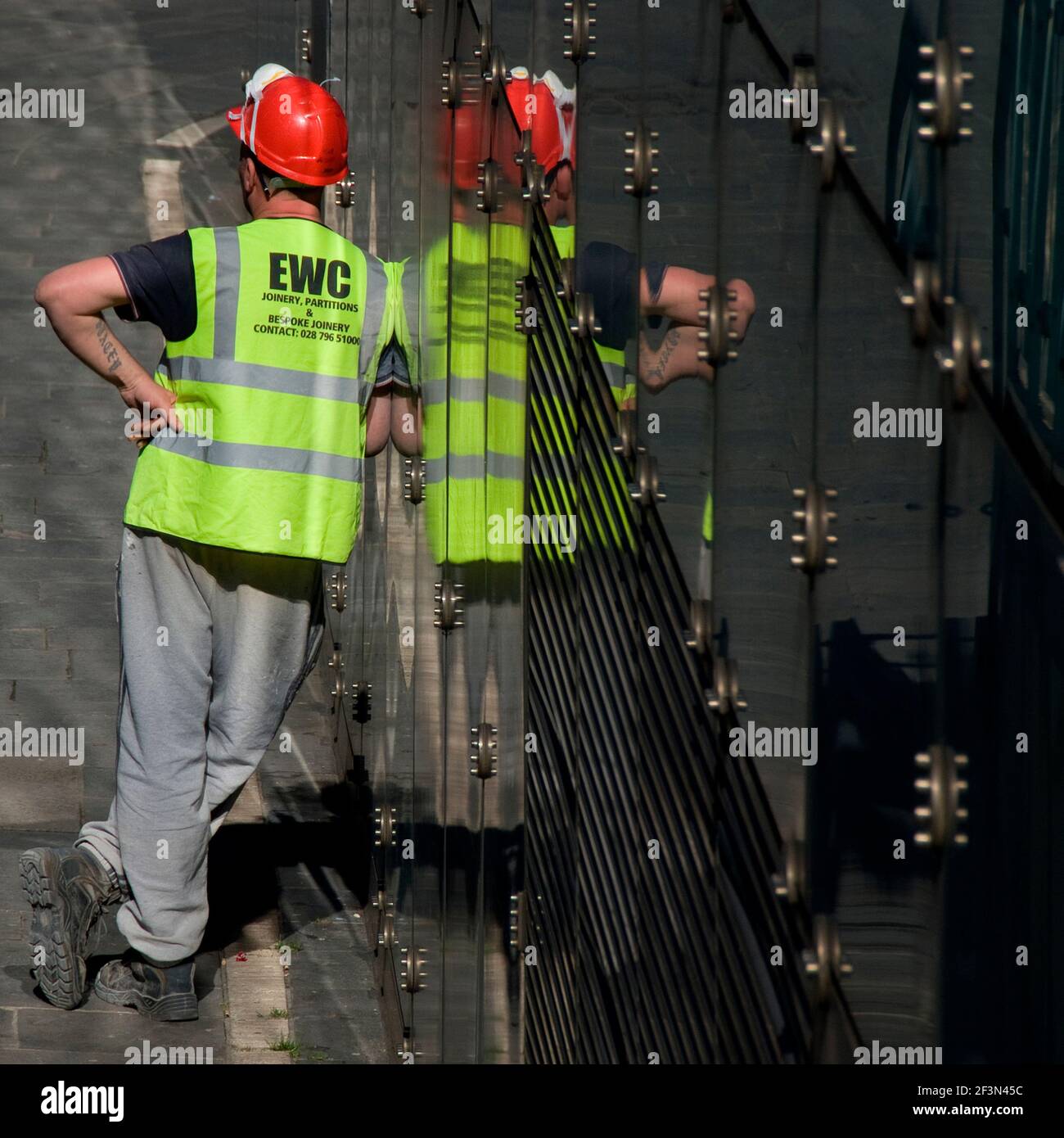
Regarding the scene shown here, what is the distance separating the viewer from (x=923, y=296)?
214 cm

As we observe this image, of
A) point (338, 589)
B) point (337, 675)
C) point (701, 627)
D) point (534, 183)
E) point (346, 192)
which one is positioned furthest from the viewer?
point (337, 675)

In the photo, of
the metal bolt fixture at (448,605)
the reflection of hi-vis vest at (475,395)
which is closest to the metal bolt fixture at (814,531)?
the reflection of hi-vis vest at (475,395)

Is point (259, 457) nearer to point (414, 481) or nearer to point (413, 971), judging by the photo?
point (414, 481)

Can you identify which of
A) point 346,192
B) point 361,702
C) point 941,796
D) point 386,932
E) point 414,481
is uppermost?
point 346,192

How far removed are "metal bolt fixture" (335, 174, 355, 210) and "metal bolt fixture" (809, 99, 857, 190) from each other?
179 inches

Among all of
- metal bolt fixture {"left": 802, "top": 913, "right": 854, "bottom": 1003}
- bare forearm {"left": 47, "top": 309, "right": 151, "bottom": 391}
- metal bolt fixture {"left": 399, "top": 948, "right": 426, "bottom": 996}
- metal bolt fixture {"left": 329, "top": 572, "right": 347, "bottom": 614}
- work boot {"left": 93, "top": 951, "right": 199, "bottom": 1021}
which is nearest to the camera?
metal bolt fixture {"left": 802, "top": 913, "right": 854, "bottom": 1003}

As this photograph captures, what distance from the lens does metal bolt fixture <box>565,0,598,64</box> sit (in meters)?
3.37

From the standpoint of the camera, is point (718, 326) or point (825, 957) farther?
point (718, 326)

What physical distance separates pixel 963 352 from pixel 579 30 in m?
1.53

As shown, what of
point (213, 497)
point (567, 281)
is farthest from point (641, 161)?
point (213, 497)

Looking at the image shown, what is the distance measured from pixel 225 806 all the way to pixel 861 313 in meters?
3.32

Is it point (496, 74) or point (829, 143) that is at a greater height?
point (496, 74)

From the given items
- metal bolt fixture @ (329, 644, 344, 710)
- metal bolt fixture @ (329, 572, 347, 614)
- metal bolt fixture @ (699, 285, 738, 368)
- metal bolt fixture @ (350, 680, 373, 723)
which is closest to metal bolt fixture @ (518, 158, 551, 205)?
metal bolt fixture @ (699, 285, 738, 368)

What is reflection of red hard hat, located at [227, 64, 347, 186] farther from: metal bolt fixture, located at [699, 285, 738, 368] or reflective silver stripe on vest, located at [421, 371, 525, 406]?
metal bolt fixture, located at [699, 285, 738, 368]
